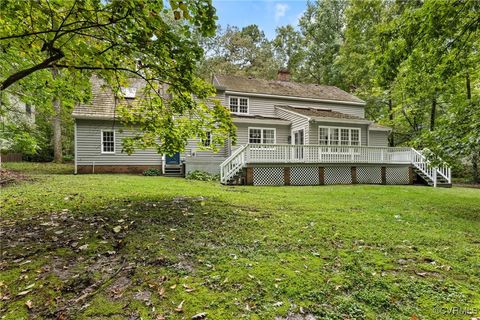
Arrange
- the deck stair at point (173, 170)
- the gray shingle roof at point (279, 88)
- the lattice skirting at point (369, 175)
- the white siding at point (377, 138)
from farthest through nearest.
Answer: the white siding at point (377, 138), the gray shingle roof at point (279, 88), the deck stair at point (173, 170), the lattice skirting at point (369, 175)

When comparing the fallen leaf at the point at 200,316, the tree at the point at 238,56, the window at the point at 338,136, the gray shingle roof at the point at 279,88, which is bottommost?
the fallen leaf at the point at 200,316

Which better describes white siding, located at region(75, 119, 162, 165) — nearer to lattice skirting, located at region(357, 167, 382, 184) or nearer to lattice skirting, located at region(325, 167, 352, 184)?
lattice skirting, located at region(325, 167, 352, 184)

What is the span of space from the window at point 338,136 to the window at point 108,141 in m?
11.9

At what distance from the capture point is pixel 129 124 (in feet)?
20.6

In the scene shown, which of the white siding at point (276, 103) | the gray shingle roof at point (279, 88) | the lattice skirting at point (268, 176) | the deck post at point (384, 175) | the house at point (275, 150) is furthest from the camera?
the gray shingle roof at point (279, 88)

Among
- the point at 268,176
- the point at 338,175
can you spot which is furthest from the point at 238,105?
the point at 338,175

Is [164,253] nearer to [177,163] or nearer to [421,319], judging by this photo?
[421,319]

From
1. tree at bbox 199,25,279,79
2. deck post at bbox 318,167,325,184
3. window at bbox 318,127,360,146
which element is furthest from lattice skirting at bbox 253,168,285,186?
tree at bbox 199,25,279,79

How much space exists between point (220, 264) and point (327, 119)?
43.5 ft

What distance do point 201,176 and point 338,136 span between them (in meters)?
8.50

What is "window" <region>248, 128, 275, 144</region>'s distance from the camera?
16688mm

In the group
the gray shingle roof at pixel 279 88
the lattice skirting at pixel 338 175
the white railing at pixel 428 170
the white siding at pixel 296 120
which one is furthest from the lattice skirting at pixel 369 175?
the gray shingle roof at pixel 279 88

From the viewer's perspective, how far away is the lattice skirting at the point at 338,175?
1361cm

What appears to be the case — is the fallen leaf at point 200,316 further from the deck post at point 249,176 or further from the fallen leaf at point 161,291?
the deck post at point 249,176
